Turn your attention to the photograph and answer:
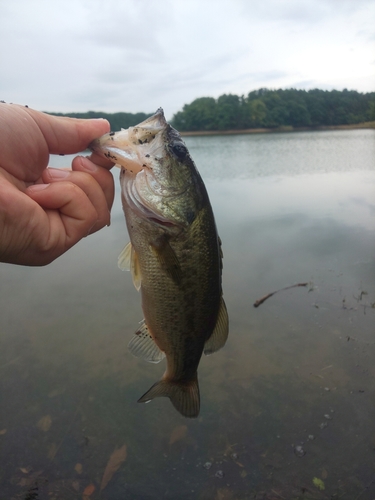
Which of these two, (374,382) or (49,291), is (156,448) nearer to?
(374,382)

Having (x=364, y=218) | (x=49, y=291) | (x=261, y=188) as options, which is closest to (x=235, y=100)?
(x=261, y=188)

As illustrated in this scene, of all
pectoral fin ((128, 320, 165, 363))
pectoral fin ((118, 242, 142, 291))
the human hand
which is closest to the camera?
the human hand

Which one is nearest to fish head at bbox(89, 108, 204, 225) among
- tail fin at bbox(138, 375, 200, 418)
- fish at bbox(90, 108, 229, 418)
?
fish at bbox(90, 108, 229, 418)

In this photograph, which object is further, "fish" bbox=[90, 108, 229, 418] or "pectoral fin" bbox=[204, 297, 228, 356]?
"pectoral fin" bbox=[204, 297, 228, 356]

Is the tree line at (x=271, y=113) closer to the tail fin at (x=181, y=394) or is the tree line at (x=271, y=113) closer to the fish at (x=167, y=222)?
the fish at (x=167, y=222)

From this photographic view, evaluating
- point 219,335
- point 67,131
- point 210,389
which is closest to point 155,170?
point 67,131

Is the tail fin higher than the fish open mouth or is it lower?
lower

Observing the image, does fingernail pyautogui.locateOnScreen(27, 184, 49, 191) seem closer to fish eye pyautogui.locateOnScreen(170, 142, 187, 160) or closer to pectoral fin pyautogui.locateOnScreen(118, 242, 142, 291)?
pectoral fin pyautogui.locateOnScreen(118, 242, 142, 291)
